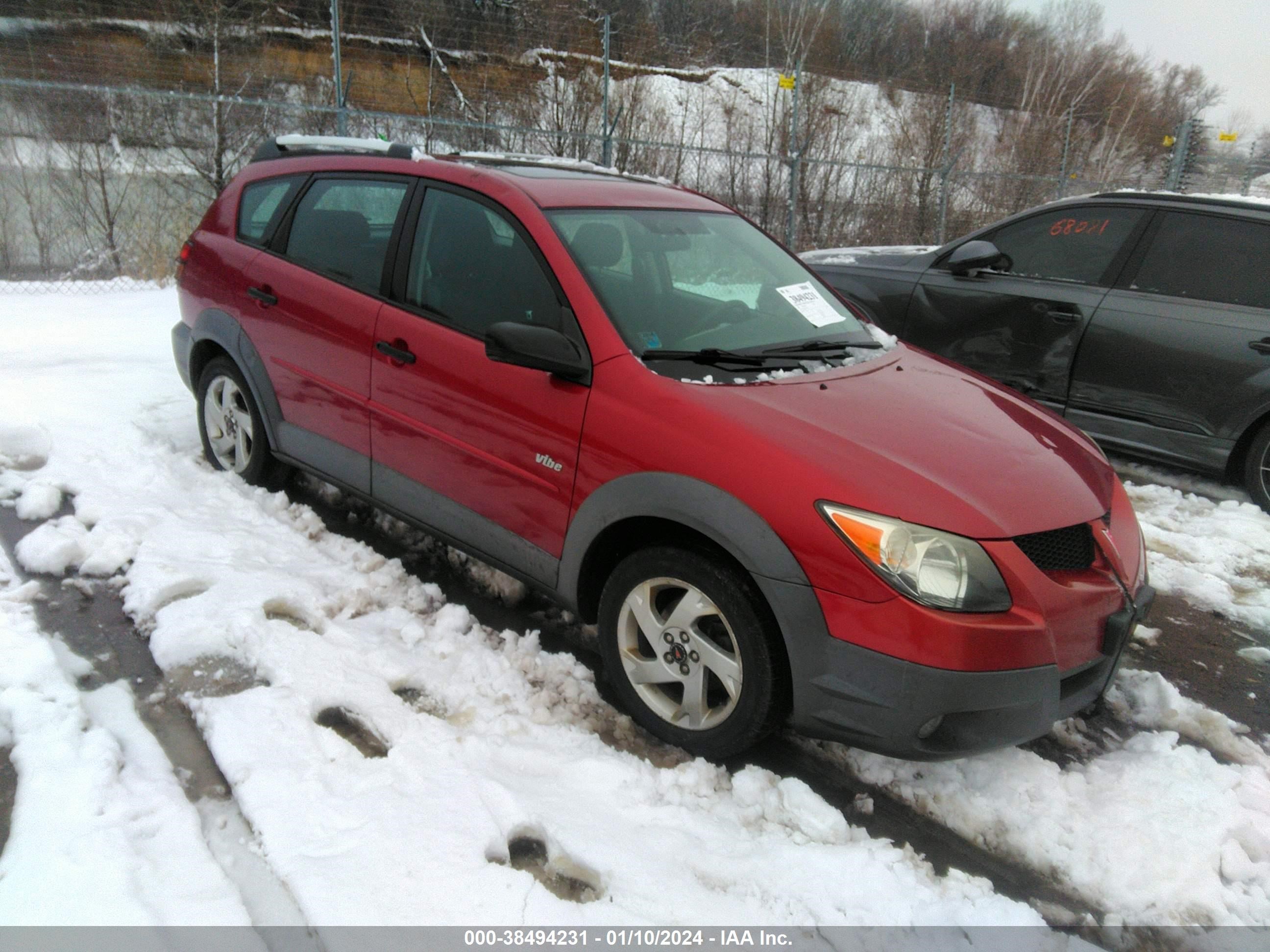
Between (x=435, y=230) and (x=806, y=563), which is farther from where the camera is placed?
(x=435, y=230)

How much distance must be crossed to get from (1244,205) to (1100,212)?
76 cm

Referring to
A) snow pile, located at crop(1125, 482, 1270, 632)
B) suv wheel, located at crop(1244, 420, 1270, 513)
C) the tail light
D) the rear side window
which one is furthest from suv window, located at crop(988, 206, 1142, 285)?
the tail light

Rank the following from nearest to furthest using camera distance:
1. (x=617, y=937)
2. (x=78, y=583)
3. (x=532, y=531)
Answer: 1. (x=617, y=937)
2. (x=532, y=531)
3. (x=78, y=583)

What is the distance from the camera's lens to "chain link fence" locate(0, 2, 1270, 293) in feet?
36.1

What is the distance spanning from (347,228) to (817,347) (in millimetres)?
2105

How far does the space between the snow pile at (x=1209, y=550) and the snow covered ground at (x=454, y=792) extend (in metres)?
0.45

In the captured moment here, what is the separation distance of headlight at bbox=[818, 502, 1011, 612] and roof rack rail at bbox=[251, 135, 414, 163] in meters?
2.58

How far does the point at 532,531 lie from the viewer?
10.00 ft

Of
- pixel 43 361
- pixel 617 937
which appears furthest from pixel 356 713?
pixel 43 361

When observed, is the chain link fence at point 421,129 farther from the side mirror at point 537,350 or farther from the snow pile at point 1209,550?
the snow pile at point 1209,550

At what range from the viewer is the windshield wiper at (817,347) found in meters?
3.14

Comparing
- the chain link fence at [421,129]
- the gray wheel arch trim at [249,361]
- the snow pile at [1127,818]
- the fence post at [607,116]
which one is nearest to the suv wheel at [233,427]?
the gray wheel arch trim at [249,361]

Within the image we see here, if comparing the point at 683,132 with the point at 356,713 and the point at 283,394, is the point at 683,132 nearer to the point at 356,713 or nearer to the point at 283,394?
the point at 283,394

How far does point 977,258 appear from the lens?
5656 millimetres
